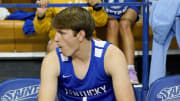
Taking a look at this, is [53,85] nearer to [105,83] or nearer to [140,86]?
[105,83]

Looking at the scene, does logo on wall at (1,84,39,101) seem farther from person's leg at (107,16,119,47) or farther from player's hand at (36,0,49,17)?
person's leg at (107,16,119,47)

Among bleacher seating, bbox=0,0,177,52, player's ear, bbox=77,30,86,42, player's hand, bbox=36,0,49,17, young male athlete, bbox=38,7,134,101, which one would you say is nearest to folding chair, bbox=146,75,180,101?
young male athlete, bbox=38,7,134,101

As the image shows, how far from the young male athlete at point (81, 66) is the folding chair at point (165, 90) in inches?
10.4

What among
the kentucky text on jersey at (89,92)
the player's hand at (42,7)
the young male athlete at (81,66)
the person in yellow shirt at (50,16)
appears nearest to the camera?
the young male athlete at (81,66)

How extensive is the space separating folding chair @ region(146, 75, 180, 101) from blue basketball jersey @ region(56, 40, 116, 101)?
0.28 m

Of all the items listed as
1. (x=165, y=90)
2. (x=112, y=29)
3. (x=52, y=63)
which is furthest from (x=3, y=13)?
(x=165, y=90)

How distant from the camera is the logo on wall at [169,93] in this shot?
2.19m

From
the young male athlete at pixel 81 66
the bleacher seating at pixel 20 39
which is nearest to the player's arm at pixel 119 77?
the young male athlete at pixel 81 66

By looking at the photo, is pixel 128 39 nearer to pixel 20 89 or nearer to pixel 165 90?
pixel 165 90

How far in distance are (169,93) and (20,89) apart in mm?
881

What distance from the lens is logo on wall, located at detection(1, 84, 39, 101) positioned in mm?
2240

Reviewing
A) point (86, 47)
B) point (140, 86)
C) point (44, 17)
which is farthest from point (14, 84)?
point (140, 86)

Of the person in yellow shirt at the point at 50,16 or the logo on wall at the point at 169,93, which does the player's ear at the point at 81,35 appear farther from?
the person in yellow shirt at the point at 50,16

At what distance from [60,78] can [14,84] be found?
0.39m
